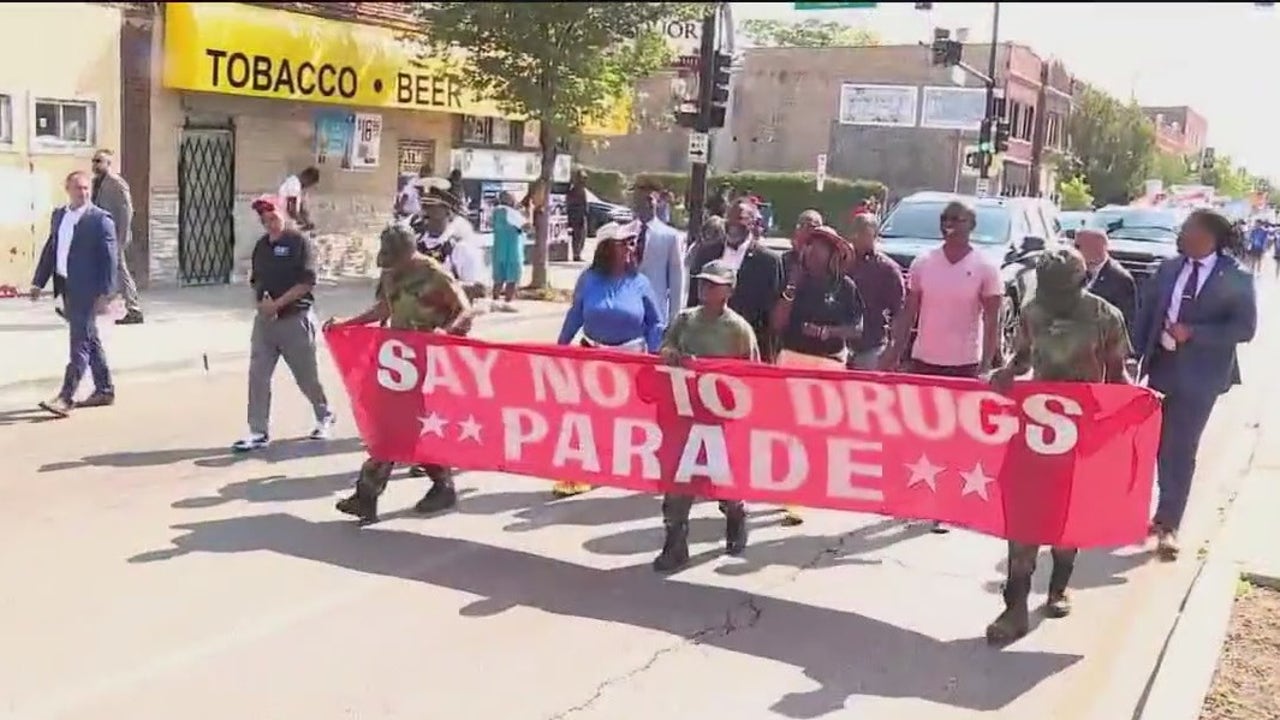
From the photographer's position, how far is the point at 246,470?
885 centimetres

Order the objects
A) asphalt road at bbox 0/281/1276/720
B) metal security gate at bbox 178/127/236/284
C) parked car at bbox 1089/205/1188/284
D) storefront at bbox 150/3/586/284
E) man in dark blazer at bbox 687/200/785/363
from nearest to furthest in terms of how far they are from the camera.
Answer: asphalt road at bbox 0/281/1276/720
man in dark blazer at bbox 687/200/785/363
storefront at bbox 150/3/586/284
metal security gate at bbox 178/127/236/284
parked car at bbox 1089/205/1188/284

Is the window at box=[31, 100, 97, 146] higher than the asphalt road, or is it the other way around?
the window at box=[31, 100, 97, 146]

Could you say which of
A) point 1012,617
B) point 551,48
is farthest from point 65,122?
point 1012,617

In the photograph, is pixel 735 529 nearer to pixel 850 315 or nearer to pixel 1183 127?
pixel 850 315

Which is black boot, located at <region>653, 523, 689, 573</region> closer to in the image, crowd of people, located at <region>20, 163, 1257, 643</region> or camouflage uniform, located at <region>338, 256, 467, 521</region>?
crowd of people, located at <region>20, 163, 1257, 643</region>

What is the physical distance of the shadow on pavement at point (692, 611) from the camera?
560 cm

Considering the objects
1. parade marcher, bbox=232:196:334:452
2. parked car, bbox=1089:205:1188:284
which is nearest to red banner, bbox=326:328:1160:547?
parade marcher, bbox=232:196:334:452

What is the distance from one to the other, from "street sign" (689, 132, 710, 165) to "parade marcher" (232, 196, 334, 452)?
1260 centimetres

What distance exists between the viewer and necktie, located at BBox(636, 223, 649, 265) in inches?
392

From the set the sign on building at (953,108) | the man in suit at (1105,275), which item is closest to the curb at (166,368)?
the man in suit at (1105,275)

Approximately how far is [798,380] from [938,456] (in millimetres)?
778

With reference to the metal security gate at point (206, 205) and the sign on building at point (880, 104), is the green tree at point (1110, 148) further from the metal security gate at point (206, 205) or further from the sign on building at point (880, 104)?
the metal security gate at point (206, 205)

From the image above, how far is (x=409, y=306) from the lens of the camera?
7.80 metres

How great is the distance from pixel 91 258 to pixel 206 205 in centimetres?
881
